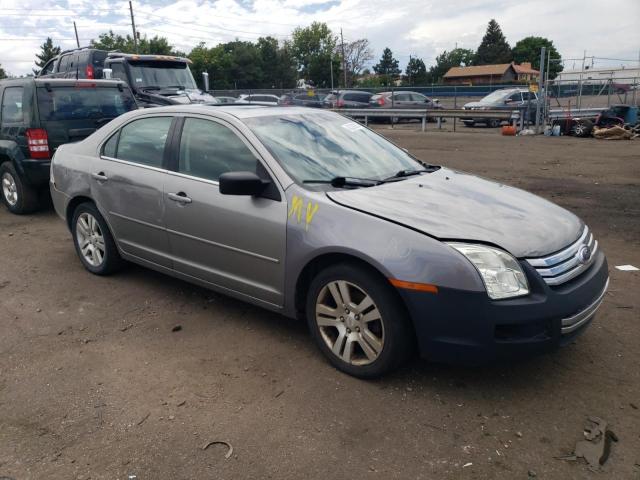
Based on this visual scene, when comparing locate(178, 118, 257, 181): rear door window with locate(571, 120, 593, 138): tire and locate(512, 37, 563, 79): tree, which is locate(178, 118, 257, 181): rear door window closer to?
locate(571, 120, 593, 138): tire

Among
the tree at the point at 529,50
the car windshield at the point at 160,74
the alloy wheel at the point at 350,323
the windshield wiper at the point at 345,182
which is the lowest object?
the alloy wheel at the point at 350,323

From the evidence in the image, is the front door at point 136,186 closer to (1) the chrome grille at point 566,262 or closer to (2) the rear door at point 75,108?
(1) the chrome grille at point 566,262

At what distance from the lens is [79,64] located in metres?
13.8

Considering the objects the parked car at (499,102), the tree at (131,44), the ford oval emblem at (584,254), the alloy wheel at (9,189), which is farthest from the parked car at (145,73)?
the tree at (131,44)

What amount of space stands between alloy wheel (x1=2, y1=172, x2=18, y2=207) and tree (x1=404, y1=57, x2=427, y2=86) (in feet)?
293

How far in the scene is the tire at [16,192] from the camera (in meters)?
7.55

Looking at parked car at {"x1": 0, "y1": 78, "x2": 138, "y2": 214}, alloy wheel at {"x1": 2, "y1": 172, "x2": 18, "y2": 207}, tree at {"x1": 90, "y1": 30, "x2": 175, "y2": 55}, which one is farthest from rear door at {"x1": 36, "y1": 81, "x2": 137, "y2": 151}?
tree at {"x1": 90, "y1": 30, "x2": 175, "y2": 55}

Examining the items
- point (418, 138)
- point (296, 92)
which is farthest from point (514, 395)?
point (296, 92)

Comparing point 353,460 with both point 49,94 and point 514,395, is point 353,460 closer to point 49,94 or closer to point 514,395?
point 514,395

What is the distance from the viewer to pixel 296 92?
105 feet

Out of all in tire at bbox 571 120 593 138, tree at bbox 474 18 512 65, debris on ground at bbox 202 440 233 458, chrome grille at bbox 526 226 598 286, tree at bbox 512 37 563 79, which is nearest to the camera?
debris on ground at bbox 202 440 233 458

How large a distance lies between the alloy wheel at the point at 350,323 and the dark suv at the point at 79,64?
11.6m

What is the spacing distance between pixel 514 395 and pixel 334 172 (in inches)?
69.8

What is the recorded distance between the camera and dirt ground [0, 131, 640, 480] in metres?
2.62
